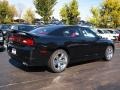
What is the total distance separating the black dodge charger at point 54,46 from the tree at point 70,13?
27.7 m

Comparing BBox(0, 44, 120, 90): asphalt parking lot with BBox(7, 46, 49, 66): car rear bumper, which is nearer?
BBox(0, 44, 120, 90): asphalt parking lot

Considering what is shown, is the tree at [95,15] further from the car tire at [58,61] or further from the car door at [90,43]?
the car tire at [58,61]

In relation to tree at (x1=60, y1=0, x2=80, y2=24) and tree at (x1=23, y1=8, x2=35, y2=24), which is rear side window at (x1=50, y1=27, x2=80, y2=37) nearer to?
tree at (x1=60, y1=0, x2=80, y2=24)

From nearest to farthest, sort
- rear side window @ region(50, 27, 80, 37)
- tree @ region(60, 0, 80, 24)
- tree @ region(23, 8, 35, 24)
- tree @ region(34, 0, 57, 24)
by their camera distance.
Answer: rear side window @ region(50, 27, 80, 37) < tree @ region(34, 0, 57, 24) < tree @ region(60, 0, 80, 24) < tree @ region(23, 8, 35, 24)

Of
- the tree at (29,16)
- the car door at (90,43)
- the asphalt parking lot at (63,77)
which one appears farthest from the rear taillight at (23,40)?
the tree at (29,16)

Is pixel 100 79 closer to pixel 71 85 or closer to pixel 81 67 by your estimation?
pixel 71 85

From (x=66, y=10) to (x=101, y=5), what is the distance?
15.6 ft

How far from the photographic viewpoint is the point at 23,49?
8.47 metres

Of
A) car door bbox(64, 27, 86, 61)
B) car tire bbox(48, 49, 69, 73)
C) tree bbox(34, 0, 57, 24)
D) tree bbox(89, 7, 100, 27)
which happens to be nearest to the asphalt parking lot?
car tire bbox(48, 49, 69, 73)

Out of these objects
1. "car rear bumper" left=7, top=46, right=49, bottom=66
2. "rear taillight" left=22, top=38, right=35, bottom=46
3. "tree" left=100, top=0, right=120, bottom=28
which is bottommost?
"car rear bumper" left=7, top=46, right=49, bottom=66

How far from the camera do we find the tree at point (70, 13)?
38.0m

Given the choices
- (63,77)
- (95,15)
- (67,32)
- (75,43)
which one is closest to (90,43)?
(75,43)

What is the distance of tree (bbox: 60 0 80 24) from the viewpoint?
38000mm

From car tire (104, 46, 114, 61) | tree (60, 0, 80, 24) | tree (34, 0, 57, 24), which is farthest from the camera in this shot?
tree (60, 0, 80, 24)
